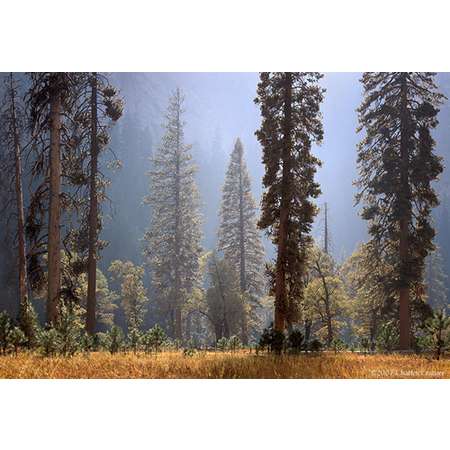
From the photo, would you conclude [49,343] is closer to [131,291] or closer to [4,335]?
[4,335]

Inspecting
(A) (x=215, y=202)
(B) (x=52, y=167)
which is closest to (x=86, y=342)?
(B) (x=52, y=167)

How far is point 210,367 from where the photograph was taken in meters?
8.73

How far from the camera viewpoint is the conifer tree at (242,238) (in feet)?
39.1

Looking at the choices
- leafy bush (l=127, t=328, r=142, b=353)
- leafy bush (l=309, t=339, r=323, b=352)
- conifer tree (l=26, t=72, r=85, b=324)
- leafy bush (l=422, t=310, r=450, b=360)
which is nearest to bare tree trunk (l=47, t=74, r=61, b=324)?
conifer tree (l=26, t=72, r=85, b=324)

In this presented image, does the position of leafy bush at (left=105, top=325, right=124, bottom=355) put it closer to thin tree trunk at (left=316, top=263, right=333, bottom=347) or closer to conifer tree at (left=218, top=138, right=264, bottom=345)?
conifer tree at (left=218, top=138, right=264, bottom=345)

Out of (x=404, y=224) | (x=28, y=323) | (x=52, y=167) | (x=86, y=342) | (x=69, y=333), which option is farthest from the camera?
(x=404, y=224)

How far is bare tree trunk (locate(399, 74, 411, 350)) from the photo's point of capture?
1079 centimetres

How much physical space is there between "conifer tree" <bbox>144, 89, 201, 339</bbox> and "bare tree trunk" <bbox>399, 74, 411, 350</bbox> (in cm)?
503

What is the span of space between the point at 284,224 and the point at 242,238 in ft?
6.72

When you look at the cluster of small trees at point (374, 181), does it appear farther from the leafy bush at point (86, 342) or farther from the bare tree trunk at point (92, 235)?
the leafy bush at point (86, 342)

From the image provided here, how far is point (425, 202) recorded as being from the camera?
10.6 metres

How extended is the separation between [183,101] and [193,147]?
63.7 inches

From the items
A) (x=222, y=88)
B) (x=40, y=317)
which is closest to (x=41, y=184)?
(x=40, y=317)

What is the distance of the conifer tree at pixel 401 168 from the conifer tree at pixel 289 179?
1.19 meters
